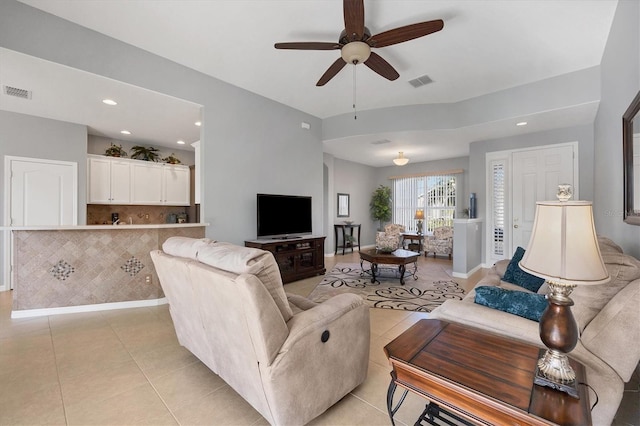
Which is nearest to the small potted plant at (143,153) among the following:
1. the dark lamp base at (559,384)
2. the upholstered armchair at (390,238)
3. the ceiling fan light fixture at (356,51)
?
the ceiling fan light fixture at (356,51)

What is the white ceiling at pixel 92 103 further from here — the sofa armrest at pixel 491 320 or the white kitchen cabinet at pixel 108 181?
the sofa armrest at pixel 491 320

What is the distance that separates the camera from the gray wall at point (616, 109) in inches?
82.4

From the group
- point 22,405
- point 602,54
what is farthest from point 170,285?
point 602,54

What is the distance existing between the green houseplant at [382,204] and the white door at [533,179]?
12.5ft

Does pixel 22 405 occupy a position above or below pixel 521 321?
below

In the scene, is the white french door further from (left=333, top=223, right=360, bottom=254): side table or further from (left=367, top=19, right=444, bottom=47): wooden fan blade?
(left=367, top=19, right=444, bottom=47): wooden fan blade

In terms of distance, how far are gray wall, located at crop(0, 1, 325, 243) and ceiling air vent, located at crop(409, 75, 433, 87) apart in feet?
6.92

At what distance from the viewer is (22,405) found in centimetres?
171

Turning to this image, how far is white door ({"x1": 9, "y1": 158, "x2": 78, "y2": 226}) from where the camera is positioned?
13.8 feet

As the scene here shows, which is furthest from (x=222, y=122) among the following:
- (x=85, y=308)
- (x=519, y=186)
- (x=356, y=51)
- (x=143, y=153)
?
(x=519, y=186)

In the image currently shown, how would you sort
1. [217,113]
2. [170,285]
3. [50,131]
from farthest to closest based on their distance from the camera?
1. [50,131]
2. [217,113]
3. [170,285]

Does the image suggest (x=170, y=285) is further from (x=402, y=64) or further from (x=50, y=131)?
(x=50, y=131)

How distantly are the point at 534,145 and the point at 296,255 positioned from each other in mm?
4908

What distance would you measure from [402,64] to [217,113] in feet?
8.87
